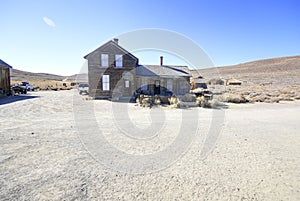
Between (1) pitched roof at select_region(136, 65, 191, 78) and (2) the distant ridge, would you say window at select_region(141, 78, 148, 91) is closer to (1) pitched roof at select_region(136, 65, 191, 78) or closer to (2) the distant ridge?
(1) pitched roof at select_region(136, 65, 191, 78)

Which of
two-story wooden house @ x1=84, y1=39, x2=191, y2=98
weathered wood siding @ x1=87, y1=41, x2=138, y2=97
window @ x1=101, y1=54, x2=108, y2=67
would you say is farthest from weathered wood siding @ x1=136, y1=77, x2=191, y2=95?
window @ x1=101, y1=54, x2=108, y2=67

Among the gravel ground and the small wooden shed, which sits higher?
the small wooden shed

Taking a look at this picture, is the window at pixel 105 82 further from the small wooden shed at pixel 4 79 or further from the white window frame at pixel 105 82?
the small wooden shed at pixel 4 79

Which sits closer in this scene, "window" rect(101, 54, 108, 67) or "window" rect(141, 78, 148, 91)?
"window" rect(101, 54, 108, 67)

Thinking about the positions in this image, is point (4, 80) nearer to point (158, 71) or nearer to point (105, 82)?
point (105, 82)

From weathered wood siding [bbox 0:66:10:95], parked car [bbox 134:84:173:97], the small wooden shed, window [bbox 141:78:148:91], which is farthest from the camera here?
window [bbox 141:78:148:91]

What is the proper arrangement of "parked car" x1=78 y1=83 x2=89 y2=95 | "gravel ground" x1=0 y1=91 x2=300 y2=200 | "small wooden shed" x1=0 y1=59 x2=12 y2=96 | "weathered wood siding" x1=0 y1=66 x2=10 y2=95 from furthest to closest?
"parked car" x1=78 y1=83 x2=89 y2=95
"weathered wood siding" x1=0 y1=66 x2=10 y2=95
"small wooden shed" x1=0 y1=59 x2=12 y2=96
"gravel ground" x1=0 y1=91 x2=300 y2=200

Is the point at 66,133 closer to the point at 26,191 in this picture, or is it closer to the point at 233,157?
the point at 26,191

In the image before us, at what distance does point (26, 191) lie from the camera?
2893 mm

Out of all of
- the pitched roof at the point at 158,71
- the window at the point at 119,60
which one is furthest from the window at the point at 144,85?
the window at the point at 119,60

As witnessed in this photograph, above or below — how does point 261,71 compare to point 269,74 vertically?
above

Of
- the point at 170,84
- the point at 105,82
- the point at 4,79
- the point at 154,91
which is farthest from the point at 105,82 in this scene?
the point at 4,79

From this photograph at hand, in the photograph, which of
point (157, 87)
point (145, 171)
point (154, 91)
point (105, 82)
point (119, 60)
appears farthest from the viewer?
point (157, 87)

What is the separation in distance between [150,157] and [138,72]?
59.7ft
